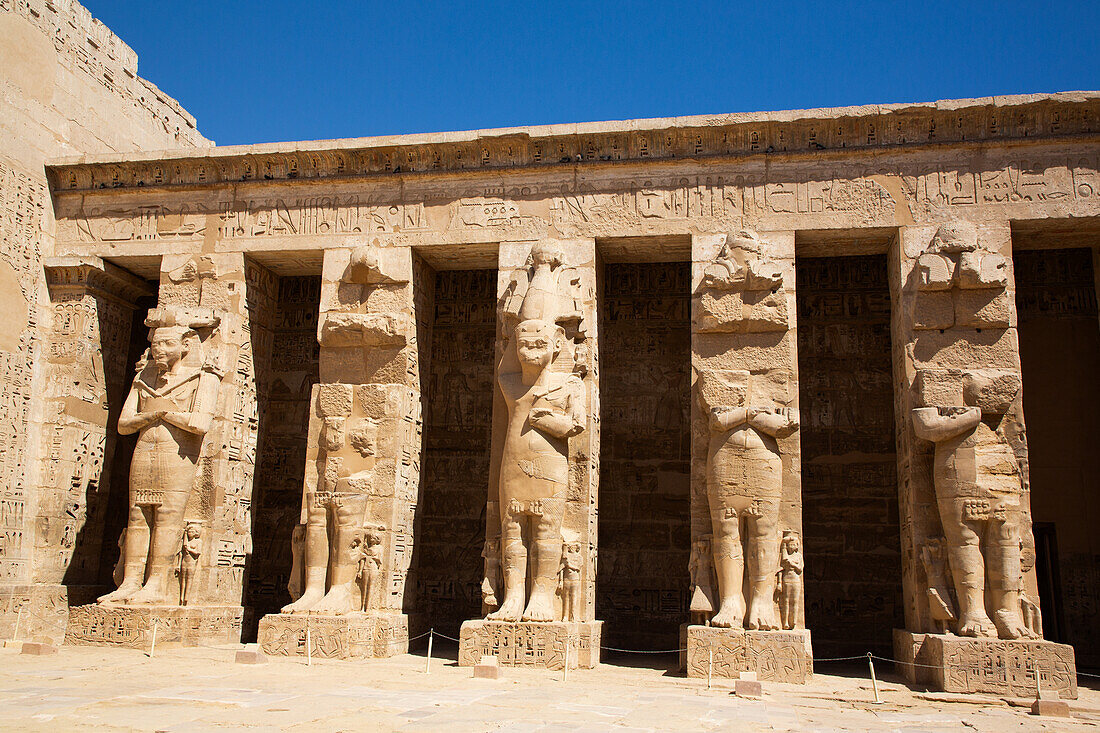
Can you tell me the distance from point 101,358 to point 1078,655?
1211 cm

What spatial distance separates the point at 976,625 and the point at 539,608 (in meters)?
3.89

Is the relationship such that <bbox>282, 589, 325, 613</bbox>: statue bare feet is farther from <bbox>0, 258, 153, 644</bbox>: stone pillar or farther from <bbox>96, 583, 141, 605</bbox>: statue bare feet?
<bbox>0, 258, 153, 644</bbox>: stone pillar

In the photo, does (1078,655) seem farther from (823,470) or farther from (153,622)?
(153,622)

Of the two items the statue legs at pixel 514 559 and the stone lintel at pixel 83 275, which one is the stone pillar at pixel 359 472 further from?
the stone lintel at pixel 83 275

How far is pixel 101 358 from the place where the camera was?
11953 mm

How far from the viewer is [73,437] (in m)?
11.5

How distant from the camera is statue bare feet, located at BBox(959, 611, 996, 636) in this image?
8508 millimetres

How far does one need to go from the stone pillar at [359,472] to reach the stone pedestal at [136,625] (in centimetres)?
104

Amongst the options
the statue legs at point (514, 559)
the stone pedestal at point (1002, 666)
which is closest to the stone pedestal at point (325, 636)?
the statue legs at point (514, 559)

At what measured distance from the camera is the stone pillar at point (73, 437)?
1110 cm

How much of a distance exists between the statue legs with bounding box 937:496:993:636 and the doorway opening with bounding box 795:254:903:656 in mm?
2834

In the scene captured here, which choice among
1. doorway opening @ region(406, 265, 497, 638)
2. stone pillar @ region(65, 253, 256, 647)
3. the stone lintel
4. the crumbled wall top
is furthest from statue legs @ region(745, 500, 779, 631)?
the crumbled wall top

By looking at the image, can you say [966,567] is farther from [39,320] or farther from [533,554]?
[39,320]

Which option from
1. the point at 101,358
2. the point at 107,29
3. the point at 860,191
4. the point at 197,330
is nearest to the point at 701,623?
the point at 860,191
